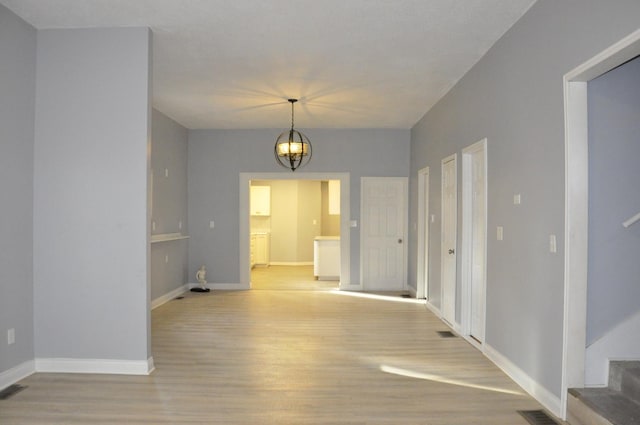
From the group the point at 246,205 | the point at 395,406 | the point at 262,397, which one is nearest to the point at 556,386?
the point at 395,406

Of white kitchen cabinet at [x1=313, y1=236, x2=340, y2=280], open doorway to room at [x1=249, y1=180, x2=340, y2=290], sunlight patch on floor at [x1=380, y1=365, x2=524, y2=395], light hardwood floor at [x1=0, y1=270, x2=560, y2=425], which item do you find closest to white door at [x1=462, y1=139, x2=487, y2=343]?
light hardwood floor at [x1=0, y1=270, x2=560, y2=425]

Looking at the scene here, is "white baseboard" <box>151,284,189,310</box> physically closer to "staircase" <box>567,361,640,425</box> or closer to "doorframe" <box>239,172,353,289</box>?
"doorframe" <box>239,172,353,289</box>

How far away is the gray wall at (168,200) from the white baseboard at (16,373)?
2.69 metres

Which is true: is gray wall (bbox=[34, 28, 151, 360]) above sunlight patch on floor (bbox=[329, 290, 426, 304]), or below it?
above

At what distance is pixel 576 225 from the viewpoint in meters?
2.75

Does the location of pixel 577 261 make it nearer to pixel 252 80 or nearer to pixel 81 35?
pixel 252 80

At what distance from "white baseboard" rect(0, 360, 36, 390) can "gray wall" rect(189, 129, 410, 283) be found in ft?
14.3

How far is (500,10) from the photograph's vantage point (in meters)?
3.37

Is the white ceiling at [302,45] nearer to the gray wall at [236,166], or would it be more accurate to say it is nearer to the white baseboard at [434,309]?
the gray wall at [236,166]

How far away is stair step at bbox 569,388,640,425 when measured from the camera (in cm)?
245

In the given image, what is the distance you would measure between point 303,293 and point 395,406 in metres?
4.62

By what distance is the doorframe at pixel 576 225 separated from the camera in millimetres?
2748

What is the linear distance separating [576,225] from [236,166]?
20.2 feet

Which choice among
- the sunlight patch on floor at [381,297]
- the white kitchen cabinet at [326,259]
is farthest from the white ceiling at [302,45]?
the white kitchen cabinet at [326,259]
